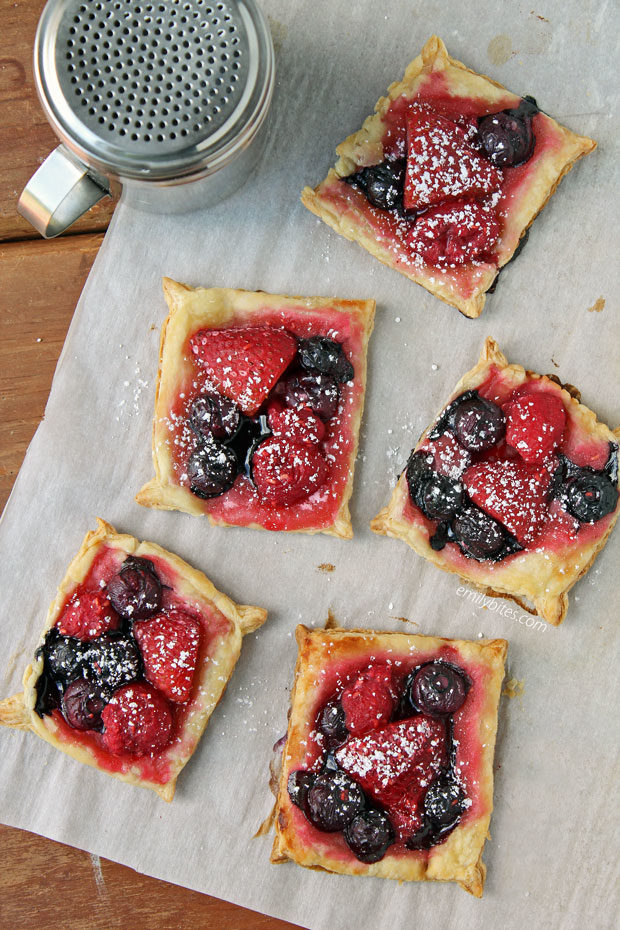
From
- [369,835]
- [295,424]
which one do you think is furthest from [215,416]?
[369,835]

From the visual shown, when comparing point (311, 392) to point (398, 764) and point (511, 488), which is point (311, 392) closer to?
point (511, 488)

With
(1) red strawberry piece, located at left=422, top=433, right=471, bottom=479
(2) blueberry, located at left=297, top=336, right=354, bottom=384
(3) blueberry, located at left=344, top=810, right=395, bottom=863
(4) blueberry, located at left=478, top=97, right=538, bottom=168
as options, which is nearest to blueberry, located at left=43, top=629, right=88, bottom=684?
(3) blueberry, located at left=344, top=810, right=395, bottom=863

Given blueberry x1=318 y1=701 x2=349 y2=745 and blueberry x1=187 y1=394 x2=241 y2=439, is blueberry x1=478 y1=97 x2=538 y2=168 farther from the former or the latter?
blueberry x1=318 y1=701 x2=349 y2=745

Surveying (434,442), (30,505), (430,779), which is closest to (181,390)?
(30,505)

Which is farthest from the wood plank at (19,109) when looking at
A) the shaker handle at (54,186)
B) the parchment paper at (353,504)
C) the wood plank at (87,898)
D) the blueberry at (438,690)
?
the wood plank at (87,898)


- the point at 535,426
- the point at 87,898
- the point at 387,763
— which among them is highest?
the point at 535,426

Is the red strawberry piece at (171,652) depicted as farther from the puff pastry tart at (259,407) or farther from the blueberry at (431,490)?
the blueberry at (431,490)
